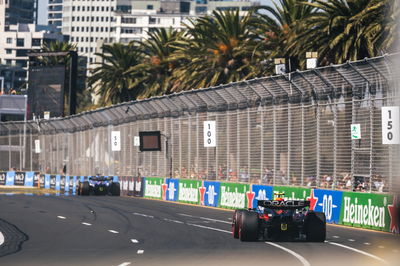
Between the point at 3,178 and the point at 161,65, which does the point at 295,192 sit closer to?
the point at 161,65

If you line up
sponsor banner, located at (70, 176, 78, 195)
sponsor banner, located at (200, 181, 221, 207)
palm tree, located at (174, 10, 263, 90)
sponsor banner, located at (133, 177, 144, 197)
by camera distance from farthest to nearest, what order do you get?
palm tree, located at (174, 10, 263, 90) < sponsor banner, located at (70, 176, 78, 195) < sponsor banner, located at (133, 177, 144, 197) < sponsor banner, located at (200, 181, 221, 207)

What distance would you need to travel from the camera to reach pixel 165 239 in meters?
23.5

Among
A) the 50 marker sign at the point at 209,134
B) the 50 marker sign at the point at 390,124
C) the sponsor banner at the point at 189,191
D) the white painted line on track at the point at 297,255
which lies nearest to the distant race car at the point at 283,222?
the white painted line on track at the point at 297,255

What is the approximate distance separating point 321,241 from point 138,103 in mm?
30568

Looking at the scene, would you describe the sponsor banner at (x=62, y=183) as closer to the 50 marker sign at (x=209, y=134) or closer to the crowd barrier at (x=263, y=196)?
the crowd barrier at (x=263, y=196)

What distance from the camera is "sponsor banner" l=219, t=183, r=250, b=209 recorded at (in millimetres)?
37969

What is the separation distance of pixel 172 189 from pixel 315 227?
25.5m

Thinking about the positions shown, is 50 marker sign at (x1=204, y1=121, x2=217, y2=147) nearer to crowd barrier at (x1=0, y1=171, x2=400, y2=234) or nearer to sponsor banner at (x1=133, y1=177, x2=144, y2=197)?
crowd barrier at (x1=0, y1=171, x2=400, y2=234)

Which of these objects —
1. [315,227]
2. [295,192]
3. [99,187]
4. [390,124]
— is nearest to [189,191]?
[295,192]

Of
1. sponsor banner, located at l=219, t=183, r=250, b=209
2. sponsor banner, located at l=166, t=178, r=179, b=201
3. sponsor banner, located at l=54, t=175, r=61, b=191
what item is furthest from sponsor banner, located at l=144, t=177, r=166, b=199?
sponsor banner, located at l=54, t=175, r=61, b=191

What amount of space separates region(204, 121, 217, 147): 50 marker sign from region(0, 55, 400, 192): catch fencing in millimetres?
502

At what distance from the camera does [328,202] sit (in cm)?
3139

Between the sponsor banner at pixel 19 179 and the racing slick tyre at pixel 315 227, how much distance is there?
183 ft

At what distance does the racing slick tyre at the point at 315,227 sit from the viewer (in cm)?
2283
